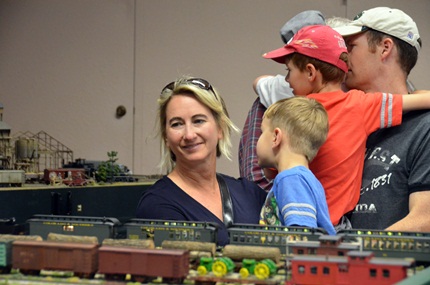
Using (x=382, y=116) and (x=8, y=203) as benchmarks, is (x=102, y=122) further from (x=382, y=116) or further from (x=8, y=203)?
(x=382, y=116)

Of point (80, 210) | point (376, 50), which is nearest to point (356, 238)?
point (376, 50)

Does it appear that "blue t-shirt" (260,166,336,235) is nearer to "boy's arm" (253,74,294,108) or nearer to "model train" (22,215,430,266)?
"model train" (22,215,430,266)

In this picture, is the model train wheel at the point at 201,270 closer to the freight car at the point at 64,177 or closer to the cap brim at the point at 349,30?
the cap brim at the point at 349,30

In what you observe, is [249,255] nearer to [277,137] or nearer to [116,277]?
[116,277]

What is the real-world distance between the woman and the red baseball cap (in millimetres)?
366

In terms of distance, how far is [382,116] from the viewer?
289 cm

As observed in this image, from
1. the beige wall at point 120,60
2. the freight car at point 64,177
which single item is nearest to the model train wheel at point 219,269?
the freight car at point 64,177

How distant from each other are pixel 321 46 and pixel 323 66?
0.08m

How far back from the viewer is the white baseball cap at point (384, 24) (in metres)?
3.07

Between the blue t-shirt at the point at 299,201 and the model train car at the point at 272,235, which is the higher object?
the blue t-shirt at the point at 299,201

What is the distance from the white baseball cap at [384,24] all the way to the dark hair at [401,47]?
0.6 inches

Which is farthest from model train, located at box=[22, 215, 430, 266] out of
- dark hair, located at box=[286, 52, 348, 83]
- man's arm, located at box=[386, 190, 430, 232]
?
dark hair, located at box=[286, 52, 348, 83]

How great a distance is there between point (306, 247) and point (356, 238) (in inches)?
8.2

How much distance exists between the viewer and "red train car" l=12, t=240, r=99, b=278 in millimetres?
1817
